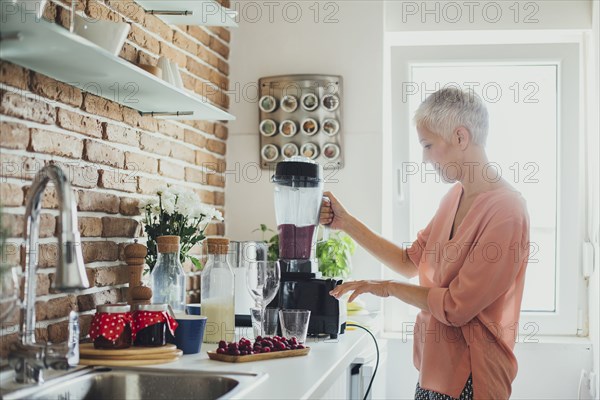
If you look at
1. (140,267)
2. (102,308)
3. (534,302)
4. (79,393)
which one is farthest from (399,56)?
(79,393)

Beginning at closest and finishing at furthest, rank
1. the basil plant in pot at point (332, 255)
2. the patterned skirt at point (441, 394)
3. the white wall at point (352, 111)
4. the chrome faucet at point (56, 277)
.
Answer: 1. the chrome faucet at point (56, 277)
2. the patterned skirt at point (441, 394)
3. the basil plant in pot at point (332, 255)
4. the white wall at point (352, 111)

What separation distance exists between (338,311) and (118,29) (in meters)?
1.00

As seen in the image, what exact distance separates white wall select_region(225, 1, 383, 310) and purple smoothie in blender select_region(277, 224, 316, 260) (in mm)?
709

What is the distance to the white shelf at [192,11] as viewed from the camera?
2.39 meters

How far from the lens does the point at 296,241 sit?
2.48 m

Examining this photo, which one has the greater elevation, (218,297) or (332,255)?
(332,255)

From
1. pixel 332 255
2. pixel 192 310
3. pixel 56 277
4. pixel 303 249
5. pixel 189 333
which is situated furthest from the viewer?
pixel 332 255

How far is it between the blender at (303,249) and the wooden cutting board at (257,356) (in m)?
0.28

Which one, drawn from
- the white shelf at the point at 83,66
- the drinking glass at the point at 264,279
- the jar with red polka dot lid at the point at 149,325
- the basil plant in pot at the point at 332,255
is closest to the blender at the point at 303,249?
the drinking glass at the point at 264,279

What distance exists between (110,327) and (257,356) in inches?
14.1

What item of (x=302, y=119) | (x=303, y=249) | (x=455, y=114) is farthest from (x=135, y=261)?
(x=302, y=119)

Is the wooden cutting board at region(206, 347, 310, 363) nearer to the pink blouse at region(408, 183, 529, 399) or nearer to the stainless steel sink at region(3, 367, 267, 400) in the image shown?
the stainless steel sink at region(3, 367, 267, 400)

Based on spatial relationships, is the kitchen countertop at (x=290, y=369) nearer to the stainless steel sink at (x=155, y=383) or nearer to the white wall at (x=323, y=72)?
the stainless steel sink at (x=155, y=383)

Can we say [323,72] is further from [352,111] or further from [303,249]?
[303,249]
